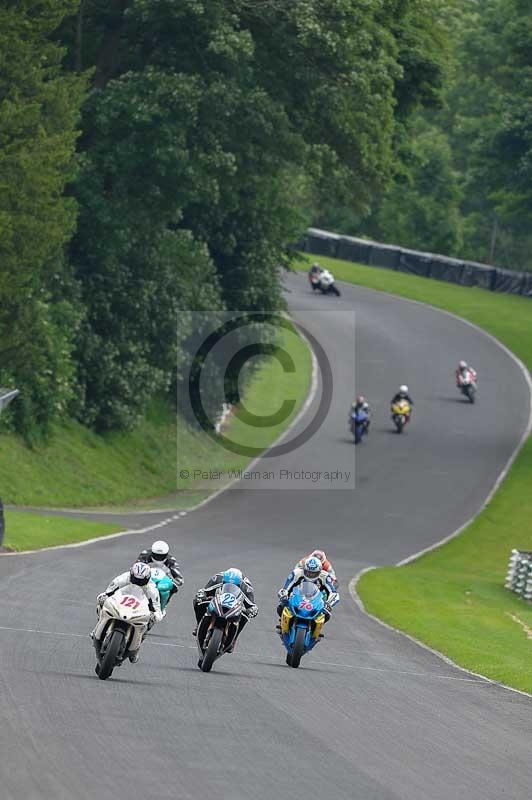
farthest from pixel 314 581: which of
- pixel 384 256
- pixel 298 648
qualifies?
pixel 384 256

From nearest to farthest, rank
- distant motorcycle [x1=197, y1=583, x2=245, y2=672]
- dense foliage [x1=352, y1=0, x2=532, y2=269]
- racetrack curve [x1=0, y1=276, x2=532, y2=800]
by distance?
racetrack curve [x1=0, y1=276, x2=532, y2=800] → distant motorcycle [x1=197, y1=583, x2=245, y2=672] → dense foliage [x1=352, y1=0, x2=532, y2=269]

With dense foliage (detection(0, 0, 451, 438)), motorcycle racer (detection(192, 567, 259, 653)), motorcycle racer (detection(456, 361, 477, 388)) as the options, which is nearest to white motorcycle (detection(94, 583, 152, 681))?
motorcycle racer (detection(192, 567, 259, 653))

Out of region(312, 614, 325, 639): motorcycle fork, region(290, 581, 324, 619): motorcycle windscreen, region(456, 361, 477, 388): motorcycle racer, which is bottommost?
region(456, 361, 477, 388): motorcycle racer

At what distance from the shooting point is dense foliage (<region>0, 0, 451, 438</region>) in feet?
128

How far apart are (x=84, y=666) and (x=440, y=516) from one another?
29811 millimetres

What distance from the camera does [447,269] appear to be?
9838cm

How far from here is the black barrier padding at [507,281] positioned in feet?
310

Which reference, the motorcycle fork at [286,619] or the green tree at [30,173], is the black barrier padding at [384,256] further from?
the motorcycle fork at [286,619]

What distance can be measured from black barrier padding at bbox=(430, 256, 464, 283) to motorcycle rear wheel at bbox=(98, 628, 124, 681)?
82.1 meters

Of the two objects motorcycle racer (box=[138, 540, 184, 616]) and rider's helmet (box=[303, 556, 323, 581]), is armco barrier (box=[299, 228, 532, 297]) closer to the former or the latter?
rider's helmet (box=[303, 556, 323, 581])

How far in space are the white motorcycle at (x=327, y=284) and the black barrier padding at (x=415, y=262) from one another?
14757mm

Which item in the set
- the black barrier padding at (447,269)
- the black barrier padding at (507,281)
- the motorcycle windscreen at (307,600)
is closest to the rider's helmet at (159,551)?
the motorcycle windscreen at (307,600)

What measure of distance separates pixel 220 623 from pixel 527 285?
7810 cm

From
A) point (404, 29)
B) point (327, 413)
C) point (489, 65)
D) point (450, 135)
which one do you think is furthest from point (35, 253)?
point (450, 135)
